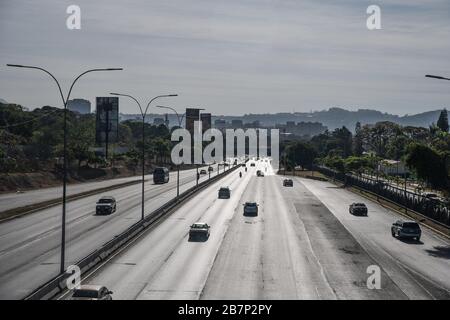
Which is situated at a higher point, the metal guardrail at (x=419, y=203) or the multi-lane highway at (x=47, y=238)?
the metal guardrail at (x=419, y=203)

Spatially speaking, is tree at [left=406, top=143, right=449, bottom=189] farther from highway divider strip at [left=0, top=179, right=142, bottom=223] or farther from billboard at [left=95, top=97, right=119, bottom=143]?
billboard at [left=95, top=97, right=119, bottom=143]

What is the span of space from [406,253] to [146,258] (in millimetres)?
20508

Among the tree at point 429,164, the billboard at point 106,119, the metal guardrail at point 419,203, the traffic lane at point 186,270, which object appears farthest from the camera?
the billboard at point 106,119

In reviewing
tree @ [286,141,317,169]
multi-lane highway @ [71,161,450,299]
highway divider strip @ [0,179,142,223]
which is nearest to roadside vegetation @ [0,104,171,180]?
highway divider strip @ [0,179,142,223]

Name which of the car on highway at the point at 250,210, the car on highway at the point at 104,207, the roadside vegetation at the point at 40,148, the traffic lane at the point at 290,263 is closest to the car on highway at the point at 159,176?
the roadside vegetation at the point at 40,148

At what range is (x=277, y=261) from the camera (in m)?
43.5

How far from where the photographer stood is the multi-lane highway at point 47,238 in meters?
35.9

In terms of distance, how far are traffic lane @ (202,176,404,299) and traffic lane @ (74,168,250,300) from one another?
2986 millimetres

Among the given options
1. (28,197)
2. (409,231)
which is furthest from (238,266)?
(28,197)

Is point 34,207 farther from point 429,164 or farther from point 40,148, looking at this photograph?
point 40,148

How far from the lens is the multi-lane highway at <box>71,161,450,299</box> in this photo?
34.3 meters

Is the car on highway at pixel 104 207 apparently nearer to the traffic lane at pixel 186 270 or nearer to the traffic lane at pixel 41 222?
the traffic lane at pixel 41 222

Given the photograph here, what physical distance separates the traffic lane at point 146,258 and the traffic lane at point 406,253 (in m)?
13.8

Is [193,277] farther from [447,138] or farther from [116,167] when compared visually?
[116,167]
